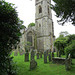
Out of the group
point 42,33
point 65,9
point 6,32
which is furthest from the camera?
point 42,33

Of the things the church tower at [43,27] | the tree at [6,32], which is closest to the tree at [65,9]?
the tree at [6,32]

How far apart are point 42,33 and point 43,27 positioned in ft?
6.52

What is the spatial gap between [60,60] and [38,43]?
57.1 ft

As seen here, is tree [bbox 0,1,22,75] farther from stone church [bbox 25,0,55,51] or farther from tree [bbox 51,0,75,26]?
stone church [bbox 25,0,55,51]

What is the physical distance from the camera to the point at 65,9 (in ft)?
19.8

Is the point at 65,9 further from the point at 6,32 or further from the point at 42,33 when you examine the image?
the point at 42,33

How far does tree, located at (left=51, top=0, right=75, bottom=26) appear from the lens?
555cm

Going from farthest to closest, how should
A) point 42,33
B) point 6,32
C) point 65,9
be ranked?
point 42,33 < point 65,9 < point 6,32

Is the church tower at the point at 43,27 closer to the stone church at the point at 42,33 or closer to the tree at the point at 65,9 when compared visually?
the stone church at the point at 42,33

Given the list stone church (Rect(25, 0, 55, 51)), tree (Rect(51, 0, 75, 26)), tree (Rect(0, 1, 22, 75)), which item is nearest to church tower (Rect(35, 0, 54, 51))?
stone church (Rect(25, 0, 55, 51))

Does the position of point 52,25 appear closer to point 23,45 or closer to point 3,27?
point 23,45

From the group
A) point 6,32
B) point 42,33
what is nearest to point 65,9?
point 6,32

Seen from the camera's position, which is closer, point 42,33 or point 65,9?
point 65,9

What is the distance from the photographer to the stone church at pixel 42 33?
23359 millimetres
